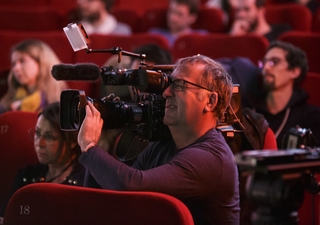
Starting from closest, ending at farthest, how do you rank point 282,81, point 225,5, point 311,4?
point 282,81, point 311,4, point 225,5

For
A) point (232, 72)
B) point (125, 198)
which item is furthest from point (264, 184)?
point (232, 72)

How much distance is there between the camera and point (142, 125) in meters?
1.78

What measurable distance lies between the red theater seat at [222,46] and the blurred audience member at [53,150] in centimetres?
139

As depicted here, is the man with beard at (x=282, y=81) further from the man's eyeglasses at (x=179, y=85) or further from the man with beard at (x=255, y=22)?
the man's eyeglasses at (x=179, y=85)

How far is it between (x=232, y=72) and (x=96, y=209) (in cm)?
162

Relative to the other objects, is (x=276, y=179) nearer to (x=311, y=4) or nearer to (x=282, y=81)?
(x=282, y=81)

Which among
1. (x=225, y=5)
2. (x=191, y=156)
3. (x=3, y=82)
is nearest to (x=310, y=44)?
(x=225, y=5)

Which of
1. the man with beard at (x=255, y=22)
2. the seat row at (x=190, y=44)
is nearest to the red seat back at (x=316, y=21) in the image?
the man with beard at (x=255, y=22)

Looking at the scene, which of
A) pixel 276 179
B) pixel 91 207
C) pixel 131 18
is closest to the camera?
pixel 276 179

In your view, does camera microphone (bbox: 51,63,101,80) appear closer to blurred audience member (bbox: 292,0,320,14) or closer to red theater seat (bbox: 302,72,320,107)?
red theater seat (bbox: 302,72,320,107)

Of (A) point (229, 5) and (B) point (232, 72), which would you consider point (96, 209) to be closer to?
(B) point (232, 72)

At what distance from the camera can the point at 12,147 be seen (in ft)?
7.59

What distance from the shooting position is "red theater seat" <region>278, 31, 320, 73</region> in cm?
323

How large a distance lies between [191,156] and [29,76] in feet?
5.80
